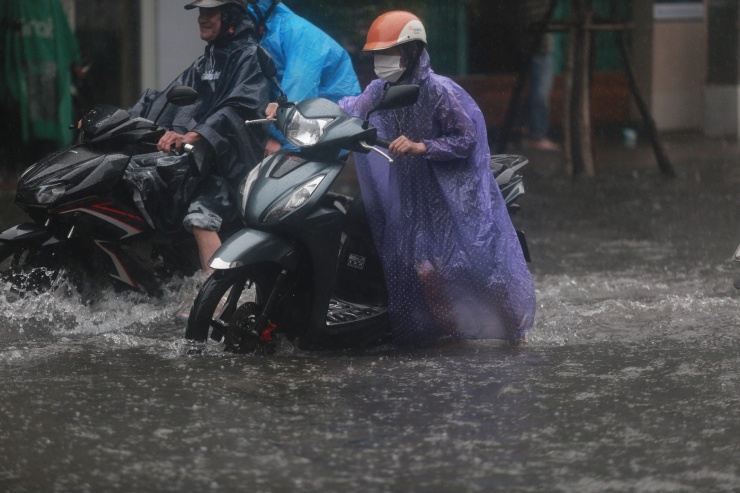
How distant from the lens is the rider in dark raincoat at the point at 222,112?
6551mm

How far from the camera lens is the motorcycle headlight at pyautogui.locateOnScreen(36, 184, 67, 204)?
6.17 metres

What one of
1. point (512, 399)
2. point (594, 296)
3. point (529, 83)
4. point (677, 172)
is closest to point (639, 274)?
point (594, 296)

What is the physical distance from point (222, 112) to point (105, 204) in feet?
2.34

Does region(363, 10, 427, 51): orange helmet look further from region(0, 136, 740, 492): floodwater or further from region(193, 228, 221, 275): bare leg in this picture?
region(0, 136, 740, 492): floodwater

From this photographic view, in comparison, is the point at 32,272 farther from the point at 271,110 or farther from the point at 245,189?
the point at 271,110

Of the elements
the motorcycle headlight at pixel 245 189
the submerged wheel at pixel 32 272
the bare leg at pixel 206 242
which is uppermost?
the motorcycle headlight at pixel 245 189

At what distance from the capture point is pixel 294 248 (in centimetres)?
579

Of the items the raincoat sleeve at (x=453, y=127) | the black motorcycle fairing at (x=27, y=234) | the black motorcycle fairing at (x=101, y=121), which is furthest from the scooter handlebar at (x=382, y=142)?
the black motorcycle fairing at (x=27, y=234)

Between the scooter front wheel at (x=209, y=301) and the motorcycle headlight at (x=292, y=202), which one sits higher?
the motorcycle headlight at (x=292, y=202)

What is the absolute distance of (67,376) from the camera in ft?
18.3

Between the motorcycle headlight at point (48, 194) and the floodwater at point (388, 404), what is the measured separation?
0.53 meters

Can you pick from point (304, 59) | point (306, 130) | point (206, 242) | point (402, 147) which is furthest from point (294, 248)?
point (304, 59)

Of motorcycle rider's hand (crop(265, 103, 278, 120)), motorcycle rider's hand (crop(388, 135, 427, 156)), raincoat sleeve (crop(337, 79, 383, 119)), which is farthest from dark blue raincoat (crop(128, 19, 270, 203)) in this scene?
motorcycle rider's hand (crop(388, 135, 427, 156))

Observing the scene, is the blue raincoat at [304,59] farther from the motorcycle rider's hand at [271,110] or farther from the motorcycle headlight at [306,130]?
the motorcycle headlight at [306,130]
